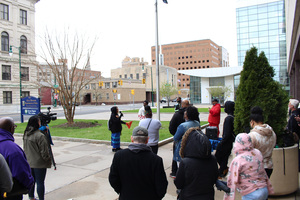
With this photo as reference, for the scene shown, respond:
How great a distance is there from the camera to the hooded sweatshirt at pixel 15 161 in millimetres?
3155

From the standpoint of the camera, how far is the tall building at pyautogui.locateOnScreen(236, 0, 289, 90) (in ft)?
186

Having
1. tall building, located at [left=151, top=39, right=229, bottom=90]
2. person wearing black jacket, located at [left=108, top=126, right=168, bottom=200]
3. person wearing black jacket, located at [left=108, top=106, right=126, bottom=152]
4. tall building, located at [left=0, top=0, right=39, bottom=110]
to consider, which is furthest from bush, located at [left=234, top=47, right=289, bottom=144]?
tall building, located at [left=151, top=39, right=229, bottom=90]

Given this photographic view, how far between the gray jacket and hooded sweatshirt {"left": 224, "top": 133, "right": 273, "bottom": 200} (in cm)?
337

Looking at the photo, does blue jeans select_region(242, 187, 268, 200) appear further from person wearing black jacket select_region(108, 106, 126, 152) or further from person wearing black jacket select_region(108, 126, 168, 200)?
person wearing black jacket select_region(108, 106, 126, 152)

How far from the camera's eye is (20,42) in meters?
40.2

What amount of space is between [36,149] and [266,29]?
63839mm

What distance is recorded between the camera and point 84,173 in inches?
266

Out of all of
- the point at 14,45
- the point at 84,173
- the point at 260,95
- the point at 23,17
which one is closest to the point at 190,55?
the point at 23,17

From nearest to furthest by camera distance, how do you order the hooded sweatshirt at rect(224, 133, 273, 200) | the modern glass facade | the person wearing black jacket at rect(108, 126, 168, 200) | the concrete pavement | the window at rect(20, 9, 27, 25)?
the person wearing black jacket at rect(108, 126, 168, 200) → the hooded sweatshirt at rect(224, 133, 273, 200) → the concrete pavement → the window at rect(20, 9, 27, 25) → the modern glass facade

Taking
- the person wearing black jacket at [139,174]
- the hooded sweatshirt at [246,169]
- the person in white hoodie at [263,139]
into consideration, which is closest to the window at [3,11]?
the person wearing black jacket at [139,174]

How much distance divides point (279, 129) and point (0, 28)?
42871 mm

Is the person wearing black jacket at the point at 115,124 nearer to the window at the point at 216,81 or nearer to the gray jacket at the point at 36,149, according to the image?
the gray jacket at the point at 36,149

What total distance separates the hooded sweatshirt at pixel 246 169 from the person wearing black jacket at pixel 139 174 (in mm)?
1007

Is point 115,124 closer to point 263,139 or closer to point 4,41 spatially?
point 263,139
